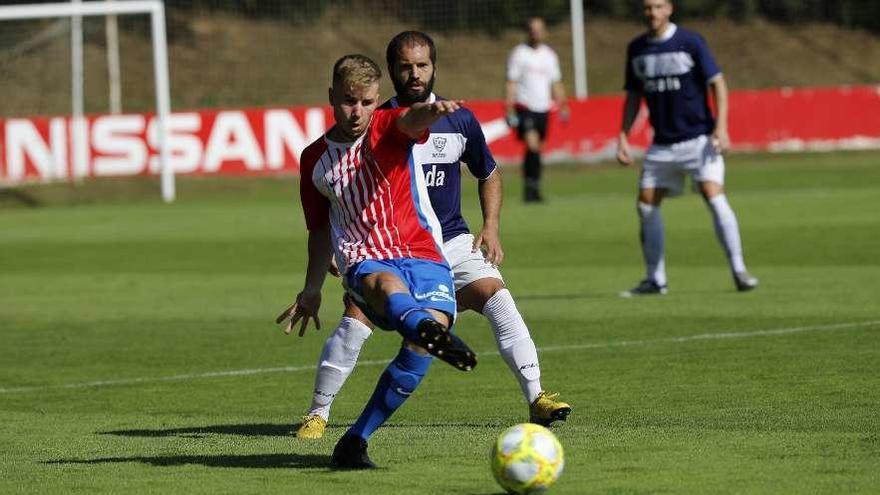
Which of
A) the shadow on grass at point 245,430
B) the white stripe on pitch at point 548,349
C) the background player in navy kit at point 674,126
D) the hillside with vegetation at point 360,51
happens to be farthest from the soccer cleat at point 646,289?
the hillside with vegetation at point 360,51

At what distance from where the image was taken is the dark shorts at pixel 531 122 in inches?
987

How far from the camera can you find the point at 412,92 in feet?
26.0

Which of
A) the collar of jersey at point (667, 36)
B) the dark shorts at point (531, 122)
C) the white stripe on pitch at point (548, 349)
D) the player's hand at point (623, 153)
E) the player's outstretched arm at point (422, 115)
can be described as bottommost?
the white stripe on pitch at point (548, 349)

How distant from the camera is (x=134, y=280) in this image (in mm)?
17047

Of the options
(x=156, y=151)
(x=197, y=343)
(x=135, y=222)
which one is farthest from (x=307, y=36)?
(x=197, y=343)

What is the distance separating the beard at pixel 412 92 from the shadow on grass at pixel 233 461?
5.45 ft

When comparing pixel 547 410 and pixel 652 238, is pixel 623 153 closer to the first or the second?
pixel 652 238

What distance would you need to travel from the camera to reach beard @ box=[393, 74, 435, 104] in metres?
7.91

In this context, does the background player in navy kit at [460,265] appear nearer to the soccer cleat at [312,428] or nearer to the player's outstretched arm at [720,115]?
the soccer cleat at [312,428]

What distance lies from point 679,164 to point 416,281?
7505 millimetres

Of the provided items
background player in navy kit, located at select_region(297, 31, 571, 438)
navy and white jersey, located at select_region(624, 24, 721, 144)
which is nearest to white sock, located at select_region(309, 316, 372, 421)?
background player in navy kit, located at select_region(297, 31, 571, 438)

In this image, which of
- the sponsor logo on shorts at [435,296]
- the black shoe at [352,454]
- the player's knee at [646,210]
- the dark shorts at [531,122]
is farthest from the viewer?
the dark shorts at [531,122]

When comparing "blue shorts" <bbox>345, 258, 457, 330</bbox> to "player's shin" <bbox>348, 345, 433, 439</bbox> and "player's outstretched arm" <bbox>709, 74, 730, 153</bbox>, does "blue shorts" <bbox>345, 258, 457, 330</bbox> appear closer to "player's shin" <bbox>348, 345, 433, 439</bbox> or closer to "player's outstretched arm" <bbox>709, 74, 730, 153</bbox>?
"player's shin" <bbox>348, 345, 433, 439</bbox>

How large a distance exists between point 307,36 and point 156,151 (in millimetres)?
15384
